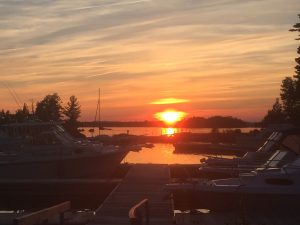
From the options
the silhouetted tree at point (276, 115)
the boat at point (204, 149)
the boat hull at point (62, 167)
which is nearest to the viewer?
the boat hull at point (62, 167)

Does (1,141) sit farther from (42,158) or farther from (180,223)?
(180,223)

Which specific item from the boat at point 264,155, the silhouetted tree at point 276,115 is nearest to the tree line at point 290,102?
the silhouetted tree at point 276,115

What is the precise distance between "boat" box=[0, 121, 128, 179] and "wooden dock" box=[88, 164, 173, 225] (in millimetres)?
3211

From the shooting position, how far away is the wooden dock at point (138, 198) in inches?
560

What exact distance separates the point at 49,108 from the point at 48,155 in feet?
142

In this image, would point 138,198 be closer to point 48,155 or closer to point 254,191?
point 254,191

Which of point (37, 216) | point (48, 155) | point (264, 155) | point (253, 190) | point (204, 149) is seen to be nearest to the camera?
point (37, 216)

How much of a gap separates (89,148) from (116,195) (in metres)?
8.88

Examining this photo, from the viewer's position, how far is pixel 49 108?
6788 centimetres

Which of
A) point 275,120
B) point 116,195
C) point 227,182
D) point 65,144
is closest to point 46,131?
point 65,144

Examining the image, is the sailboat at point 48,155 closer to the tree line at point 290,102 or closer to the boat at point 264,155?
the boat at point 264,155

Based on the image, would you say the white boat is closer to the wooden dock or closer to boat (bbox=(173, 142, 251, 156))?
the wooden dock

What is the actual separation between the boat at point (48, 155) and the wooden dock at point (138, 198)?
3.21 metres

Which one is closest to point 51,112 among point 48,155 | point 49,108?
point 49,108
